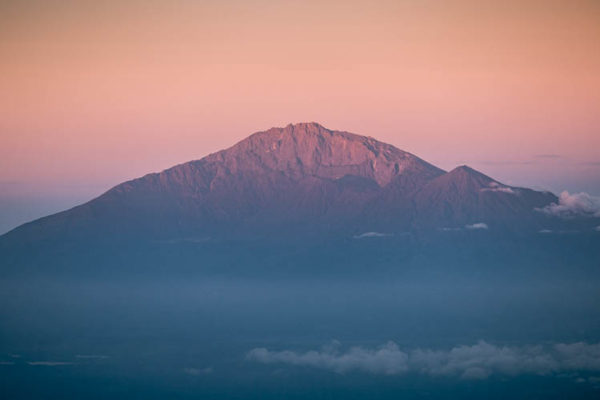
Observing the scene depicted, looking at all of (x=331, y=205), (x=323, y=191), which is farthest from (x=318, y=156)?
(x=331, y=205)

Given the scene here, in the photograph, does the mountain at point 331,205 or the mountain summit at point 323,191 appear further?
the mountain at point 331,205

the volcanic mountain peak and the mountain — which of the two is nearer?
the volcanic mountain peak

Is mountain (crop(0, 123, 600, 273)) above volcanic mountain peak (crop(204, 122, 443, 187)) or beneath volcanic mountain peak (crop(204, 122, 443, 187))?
beneath

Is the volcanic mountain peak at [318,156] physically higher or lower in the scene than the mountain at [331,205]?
higher

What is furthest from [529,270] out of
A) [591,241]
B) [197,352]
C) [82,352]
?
[82,352]

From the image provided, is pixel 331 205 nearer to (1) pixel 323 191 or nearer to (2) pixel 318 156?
(1) pixel 323 191
